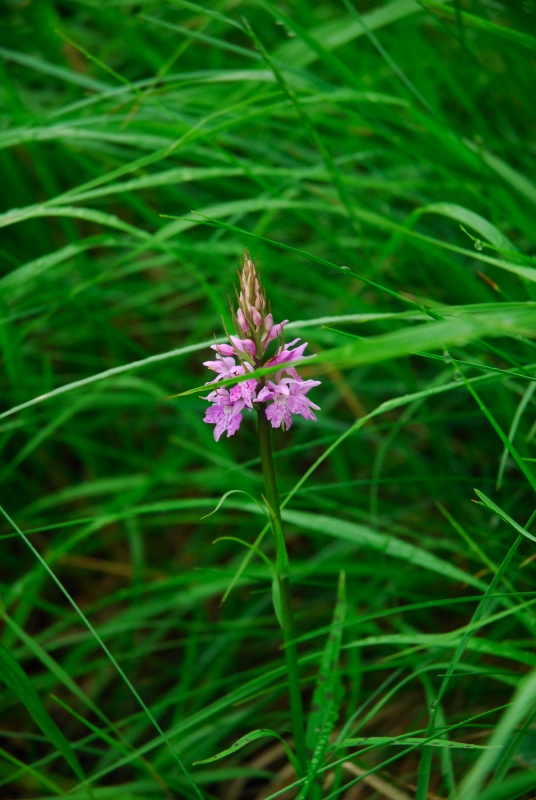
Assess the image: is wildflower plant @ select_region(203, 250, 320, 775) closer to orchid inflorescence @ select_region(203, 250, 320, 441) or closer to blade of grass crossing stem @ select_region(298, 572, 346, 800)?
orchid inflorescence @ select_region(203, 250, 320, 441)

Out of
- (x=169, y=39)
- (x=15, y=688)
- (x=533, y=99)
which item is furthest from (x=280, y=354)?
(x=169, y=39)

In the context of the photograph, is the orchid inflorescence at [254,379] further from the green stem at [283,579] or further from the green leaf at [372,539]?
the green leaf at [372,539]

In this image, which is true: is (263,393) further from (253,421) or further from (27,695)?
(253,421)

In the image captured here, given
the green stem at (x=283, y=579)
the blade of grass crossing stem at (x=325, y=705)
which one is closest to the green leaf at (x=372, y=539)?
the blade of grass crossing stem at (x=325, y=705)

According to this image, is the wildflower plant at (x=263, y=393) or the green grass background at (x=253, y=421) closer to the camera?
the wildflower plant at (x=263, y=393)

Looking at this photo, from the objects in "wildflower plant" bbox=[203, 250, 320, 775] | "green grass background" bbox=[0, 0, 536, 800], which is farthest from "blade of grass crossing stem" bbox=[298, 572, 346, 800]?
"wildflower plant" bbox=[203, 250, 320, 775]

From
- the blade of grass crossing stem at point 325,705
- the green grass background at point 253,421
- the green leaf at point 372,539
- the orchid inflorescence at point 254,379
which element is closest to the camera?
the orchid inflorescence at point 254,379
